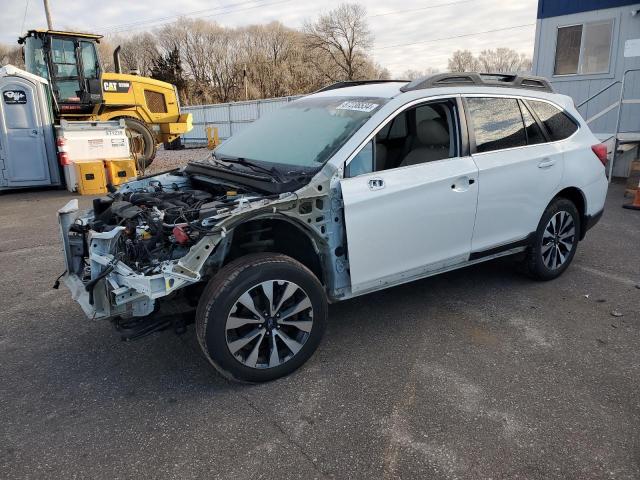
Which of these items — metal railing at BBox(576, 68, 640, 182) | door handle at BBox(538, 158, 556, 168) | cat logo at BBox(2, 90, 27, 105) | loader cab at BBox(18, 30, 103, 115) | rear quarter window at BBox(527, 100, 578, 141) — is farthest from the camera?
loader cab at BBox(18, 30, 103, 115)

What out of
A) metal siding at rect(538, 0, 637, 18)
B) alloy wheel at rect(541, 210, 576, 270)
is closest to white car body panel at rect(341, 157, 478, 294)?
alloy wheel at rect(541, 210, 576, 270)

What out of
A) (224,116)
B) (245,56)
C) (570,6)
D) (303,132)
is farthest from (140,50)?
(303,132)

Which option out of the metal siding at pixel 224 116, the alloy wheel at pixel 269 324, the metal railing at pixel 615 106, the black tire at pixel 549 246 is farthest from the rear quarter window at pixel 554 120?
the metal siding at pixel 224 116

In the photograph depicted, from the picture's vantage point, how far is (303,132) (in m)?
4.01

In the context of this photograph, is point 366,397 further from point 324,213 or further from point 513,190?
point 513,190

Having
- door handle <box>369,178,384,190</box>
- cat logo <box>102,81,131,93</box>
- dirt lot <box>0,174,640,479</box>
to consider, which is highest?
cat logo <box>102,81,131,93</box>

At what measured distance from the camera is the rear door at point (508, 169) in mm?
4074

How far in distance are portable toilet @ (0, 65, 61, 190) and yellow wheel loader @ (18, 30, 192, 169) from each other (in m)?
1.21

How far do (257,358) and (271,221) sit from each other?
Answer: 893 millimetres

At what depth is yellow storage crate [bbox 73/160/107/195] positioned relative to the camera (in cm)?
1084

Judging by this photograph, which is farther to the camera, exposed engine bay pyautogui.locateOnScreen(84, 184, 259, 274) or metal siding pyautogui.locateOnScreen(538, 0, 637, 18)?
metal siding pyautogui.locateOnScreen(538, 0, 637, 18)

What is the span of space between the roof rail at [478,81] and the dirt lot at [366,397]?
72.1 inches

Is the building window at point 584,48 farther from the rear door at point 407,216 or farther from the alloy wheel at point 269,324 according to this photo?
the alloy wheel at point 269,324

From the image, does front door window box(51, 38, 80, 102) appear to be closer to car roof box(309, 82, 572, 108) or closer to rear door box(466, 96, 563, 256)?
car roof box(309, 82, 572, 108)
